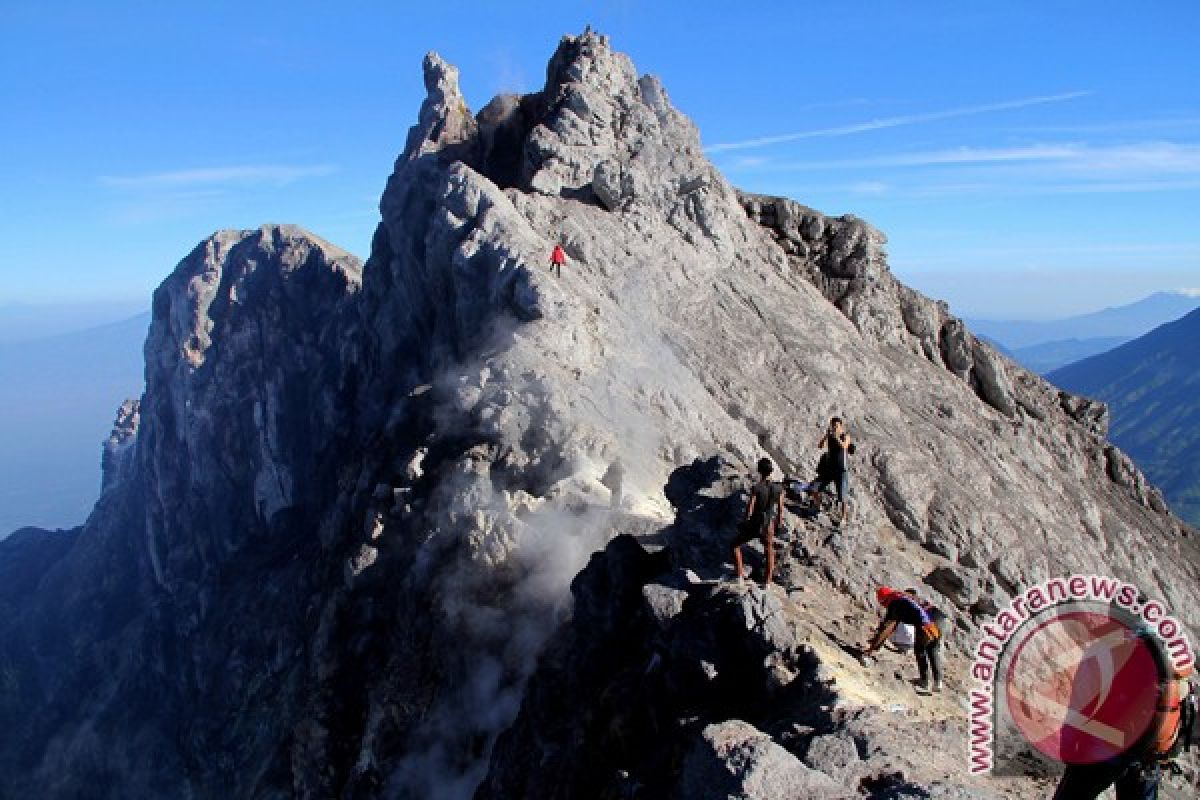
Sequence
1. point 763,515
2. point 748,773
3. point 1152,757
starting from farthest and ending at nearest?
1. point 763,515
2. point 748,773
3. point 1152,757

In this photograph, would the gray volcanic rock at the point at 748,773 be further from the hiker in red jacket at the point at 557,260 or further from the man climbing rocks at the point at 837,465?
the hiker in red jacket at the point at 557,260

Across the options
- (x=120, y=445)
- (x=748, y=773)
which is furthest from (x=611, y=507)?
(x=120, y=445)

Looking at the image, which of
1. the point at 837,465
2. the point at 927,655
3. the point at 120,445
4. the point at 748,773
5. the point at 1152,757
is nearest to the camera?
the point at 1152,757

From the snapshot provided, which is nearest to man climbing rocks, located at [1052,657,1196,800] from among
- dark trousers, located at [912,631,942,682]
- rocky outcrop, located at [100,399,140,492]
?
dark trousers, located at [912,631,942,682]

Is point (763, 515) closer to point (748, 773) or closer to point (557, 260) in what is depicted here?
point (748, 773)

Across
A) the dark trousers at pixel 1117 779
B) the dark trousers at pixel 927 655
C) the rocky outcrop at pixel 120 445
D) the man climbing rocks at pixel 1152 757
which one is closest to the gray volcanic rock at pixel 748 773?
the dark trousers at pixel 1117 779

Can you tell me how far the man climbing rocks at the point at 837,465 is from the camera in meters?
21.0

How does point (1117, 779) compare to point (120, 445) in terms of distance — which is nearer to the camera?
point (1117, 779)

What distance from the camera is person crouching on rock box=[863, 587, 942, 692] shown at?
52.6ft

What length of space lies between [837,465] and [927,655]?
6.00m

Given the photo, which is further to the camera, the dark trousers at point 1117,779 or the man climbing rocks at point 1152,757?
the dark trousers at point 1117,779

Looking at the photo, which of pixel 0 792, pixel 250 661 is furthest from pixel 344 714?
pixel 0 792

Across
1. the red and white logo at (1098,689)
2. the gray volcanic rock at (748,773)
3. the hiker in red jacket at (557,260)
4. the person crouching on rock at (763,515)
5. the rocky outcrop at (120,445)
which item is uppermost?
the rocky outcrop at (120,445)

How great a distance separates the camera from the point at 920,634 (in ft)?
52.8
